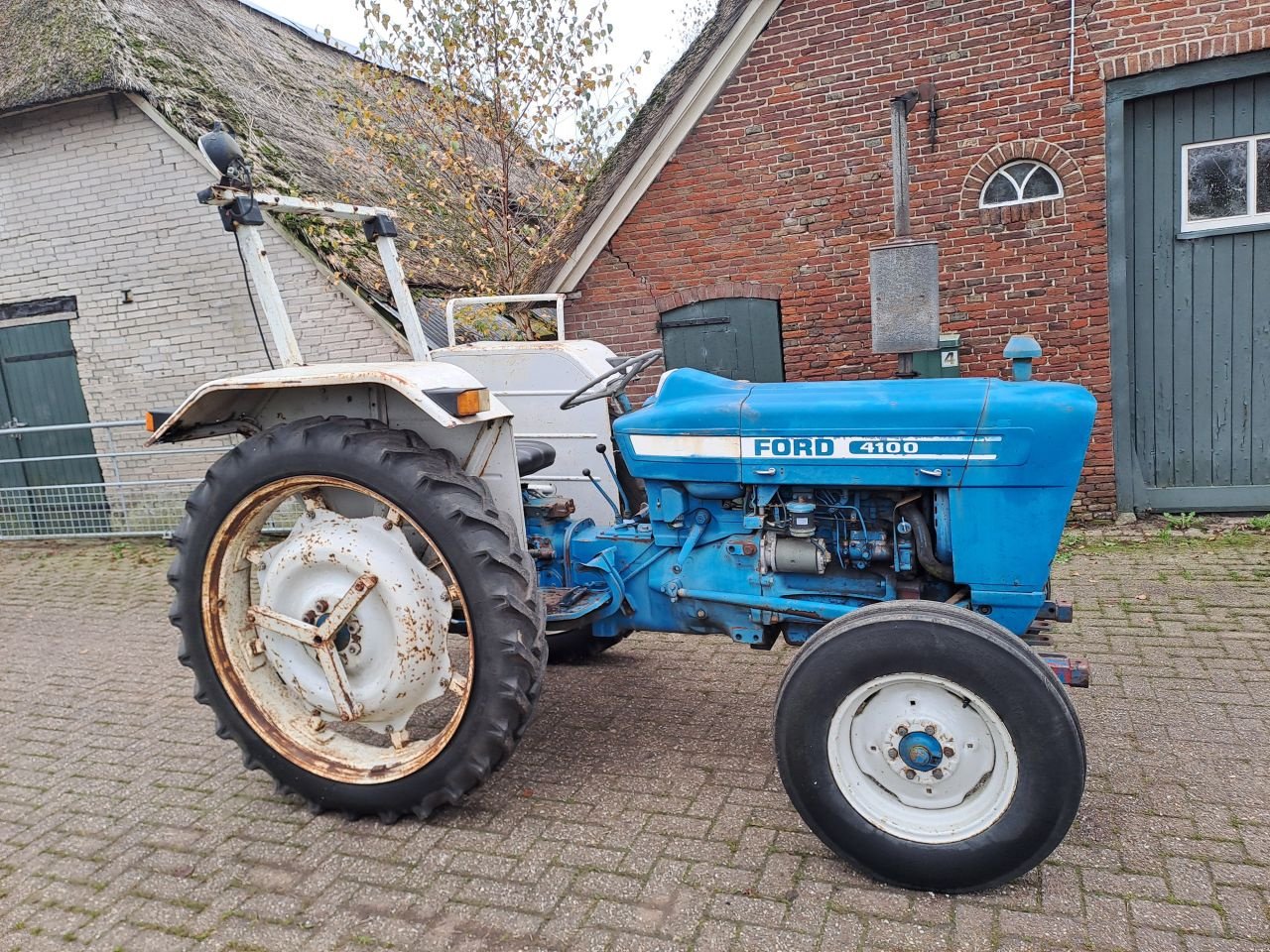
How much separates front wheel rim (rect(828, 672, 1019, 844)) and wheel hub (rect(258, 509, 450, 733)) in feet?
4.18

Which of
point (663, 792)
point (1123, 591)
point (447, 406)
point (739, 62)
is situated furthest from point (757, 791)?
point (739, 62)

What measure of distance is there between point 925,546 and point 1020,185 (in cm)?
462

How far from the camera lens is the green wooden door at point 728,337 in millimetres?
7059

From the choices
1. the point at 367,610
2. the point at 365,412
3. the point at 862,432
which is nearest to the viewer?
the point at 862,432

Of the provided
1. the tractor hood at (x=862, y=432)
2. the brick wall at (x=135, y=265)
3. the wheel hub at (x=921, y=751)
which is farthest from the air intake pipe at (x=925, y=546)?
the brick wall at (x=135, y=265)

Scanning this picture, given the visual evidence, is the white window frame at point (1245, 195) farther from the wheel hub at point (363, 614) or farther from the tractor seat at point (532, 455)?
the wheel hub at point (363, 614)

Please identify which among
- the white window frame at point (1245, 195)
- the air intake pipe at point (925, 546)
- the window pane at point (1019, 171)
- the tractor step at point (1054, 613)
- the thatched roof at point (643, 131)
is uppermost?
the thatched roof at point (643, 131)

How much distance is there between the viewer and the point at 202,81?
8227 mm

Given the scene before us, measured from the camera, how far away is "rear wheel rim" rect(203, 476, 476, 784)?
2.84 meters

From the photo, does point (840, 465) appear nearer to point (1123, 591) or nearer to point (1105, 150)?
point (1123, 591)

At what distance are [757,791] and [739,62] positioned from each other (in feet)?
18.6

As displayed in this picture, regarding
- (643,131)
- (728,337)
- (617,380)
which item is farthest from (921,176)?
(617,380)

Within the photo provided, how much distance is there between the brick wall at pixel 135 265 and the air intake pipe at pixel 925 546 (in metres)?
5.60

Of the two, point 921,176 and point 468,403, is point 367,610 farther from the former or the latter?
point 921,176
